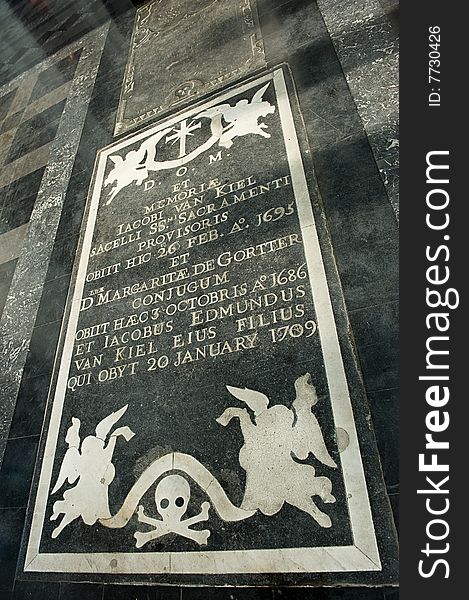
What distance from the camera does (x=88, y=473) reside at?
258cm

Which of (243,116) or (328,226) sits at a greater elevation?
(243,116)

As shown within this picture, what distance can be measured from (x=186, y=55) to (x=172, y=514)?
5.02m

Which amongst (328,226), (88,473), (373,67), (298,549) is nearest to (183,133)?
(373,67)

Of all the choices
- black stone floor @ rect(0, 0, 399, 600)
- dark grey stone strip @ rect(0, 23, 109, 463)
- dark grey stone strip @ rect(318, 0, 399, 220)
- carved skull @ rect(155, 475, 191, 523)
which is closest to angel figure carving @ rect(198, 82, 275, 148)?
black stone floor @ rect(0, 0, 399, 600)

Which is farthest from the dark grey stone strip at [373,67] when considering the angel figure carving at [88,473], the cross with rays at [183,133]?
the angel figure carving at [88,473]

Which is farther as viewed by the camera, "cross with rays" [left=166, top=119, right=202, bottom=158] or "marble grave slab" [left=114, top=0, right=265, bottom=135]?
"marble grave slab" [left=114, top=0, right=265, bottom=135]

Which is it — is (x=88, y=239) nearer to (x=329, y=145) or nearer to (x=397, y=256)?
(x=329, y=145)

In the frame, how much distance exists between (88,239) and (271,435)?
2.45 meters

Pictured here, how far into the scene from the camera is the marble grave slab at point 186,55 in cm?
453

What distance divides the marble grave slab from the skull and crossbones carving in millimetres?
3699

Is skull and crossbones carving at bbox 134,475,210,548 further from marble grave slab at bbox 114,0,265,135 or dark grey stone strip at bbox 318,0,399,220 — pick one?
marble grave slab at bbox 114,0,265,135

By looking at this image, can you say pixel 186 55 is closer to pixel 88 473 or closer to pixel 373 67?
pixel 373 67

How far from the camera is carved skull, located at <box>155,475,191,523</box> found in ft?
7.36

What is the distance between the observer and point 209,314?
2756mm
